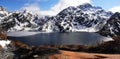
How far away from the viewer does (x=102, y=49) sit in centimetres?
4044

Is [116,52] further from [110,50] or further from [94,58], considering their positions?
[94,58]

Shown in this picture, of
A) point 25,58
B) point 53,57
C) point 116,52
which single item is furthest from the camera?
point 116,52

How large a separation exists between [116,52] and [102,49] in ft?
9.06

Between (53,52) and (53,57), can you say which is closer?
(53,57)

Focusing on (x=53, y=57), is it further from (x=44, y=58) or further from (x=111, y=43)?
(x=111, y=43)

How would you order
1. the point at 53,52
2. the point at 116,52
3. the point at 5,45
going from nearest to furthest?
the point at 53,52, the point at 116,52, the point at 5,45

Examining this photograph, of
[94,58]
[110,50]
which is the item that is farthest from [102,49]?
[94,58]

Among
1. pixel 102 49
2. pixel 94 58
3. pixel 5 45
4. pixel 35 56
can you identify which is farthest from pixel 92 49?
pixel 5 45

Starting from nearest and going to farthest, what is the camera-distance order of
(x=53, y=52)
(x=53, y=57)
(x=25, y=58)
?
(x=53, y=57)
(x=53, y=52)
(x=25, y=58)

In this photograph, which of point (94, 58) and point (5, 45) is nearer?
point (94, 58)

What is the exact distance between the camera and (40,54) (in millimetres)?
30156

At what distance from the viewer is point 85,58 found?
3003 centimetres

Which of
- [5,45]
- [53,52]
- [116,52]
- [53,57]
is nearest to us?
[53,57]

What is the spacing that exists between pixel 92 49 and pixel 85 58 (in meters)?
11.8
